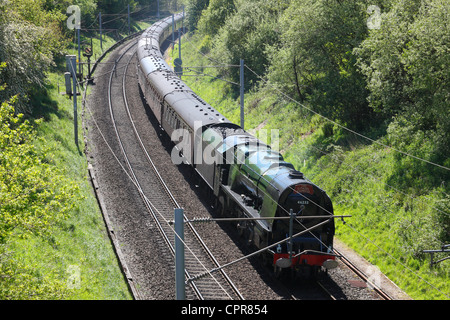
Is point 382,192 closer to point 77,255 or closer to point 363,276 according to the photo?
point 363,276

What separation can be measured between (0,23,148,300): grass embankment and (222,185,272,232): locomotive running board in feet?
18.8

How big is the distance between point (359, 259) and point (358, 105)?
1125 cm

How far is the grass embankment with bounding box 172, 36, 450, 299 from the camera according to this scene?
19391 mm

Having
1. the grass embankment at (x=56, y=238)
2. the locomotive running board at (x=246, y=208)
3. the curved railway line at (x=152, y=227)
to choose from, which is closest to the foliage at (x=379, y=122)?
the curved railway line at (x=152, y=227)

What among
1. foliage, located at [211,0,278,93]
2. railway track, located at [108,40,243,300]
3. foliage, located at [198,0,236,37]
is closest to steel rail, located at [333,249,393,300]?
railway track, located at [108,40,243,300]

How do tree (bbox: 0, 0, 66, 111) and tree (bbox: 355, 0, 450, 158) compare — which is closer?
tree (bbox: 355, 0, 450, 158)

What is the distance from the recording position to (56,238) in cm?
2027

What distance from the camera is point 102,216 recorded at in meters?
24.4

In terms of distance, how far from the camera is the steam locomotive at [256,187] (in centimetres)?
1820

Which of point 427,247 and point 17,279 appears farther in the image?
point 427,247

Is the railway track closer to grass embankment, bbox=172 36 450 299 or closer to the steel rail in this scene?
the steel rail

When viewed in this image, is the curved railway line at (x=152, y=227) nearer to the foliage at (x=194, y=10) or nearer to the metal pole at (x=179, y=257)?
the metal pole at (x=179, y=257)

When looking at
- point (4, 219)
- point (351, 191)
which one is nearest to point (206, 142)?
point (351, 191)

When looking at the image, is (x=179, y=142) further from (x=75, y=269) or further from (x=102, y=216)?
(x=75, y=269)
